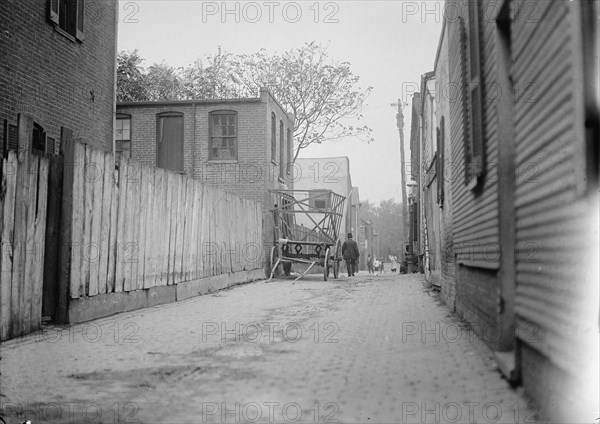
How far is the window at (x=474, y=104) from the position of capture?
5.43 m

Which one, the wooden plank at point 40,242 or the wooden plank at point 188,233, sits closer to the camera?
the wooden plank at point 40,242

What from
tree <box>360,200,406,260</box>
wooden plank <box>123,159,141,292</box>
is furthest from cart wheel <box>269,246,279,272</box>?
tree <box>360,200,406,260</box>

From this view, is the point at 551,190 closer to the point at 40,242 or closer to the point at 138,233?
the point at 40,242

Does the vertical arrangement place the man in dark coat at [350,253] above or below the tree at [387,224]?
below

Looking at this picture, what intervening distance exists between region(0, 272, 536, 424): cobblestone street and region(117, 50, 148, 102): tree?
74.5 ft

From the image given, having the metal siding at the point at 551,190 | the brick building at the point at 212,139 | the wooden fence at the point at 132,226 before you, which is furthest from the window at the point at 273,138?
the metal siding at the point at 551,190

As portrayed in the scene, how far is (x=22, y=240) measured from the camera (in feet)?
20.2

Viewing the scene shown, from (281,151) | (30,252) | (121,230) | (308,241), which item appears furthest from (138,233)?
(281,151)

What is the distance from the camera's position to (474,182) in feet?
18.6

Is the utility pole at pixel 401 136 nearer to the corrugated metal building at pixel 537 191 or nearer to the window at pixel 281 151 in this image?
the window at pixel 281 151

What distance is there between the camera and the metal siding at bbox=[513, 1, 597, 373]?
272cm

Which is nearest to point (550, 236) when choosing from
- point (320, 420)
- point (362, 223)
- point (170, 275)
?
point (320, 420)

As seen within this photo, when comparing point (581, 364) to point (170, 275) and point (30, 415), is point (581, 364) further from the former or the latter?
point (170, 275)

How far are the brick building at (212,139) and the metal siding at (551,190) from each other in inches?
606
